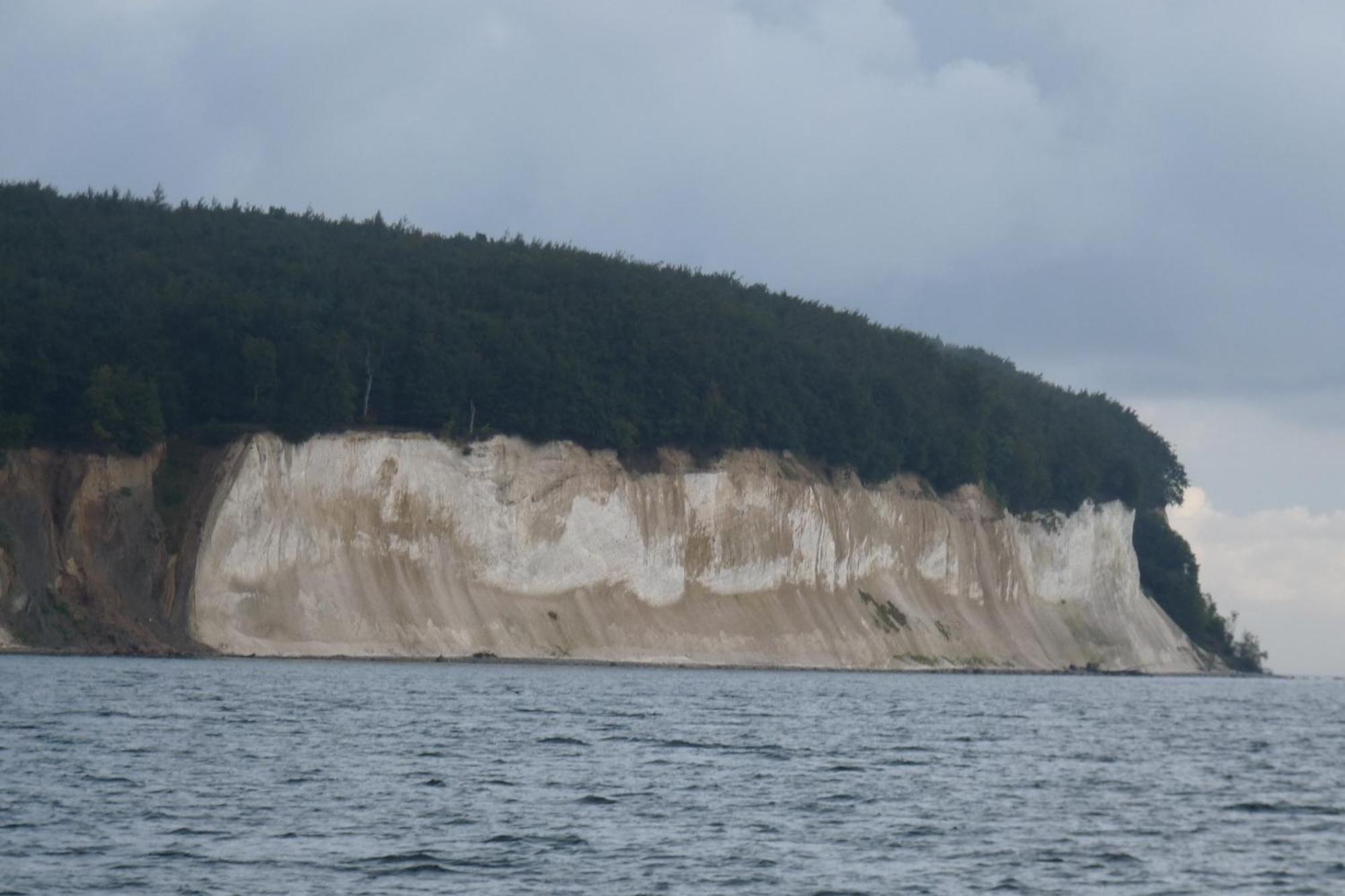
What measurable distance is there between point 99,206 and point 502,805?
261 ft

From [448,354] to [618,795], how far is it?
5646 cm

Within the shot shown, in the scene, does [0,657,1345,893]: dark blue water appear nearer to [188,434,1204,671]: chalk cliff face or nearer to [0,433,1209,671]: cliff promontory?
[0,433,1209,671]: cliff promontory

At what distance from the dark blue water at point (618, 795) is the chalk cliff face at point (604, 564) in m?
20.8

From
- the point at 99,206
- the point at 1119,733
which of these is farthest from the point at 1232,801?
the point at 99,206

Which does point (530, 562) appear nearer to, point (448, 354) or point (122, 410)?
point (448, 354)

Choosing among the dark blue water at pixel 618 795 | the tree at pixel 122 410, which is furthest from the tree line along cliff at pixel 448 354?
the dark blue water at pixel 618 795

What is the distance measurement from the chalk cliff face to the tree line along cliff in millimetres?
1871

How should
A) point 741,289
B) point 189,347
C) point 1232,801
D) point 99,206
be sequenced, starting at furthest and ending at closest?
point 741,289 → point 99,206 → point 189,347 → point 1232,801

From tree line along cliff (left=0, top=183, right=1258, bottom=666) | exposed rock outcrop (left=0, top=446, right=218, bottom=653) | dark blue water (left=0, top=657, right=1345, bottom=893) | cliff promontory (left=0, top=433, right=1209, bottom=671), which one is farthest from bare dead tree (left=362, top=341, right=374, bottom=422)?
dark blue water (left=0, top=657, right=1345, bottom=893)

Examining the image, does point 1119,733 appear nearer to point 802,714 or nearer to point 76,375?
point 802,714

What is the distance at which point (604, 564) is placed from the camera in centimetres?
8988

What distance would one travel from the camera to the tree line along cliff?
79.5 meters

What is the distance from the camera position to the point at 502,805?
29828mm

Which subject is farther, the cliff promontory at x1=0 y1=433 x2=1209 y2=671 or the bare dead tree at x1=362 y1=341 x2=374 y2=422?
the bare dead tree at x1=362 y1=341 x2=374 y2=422
